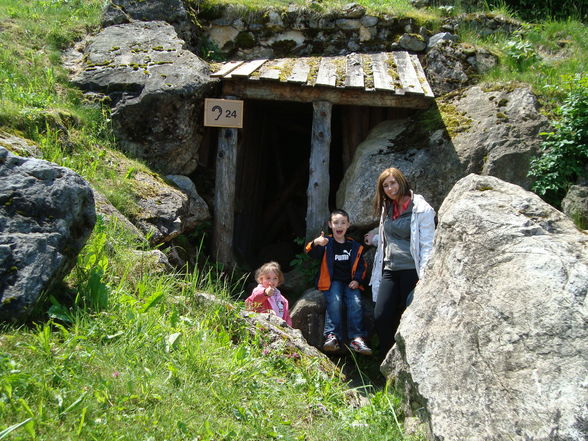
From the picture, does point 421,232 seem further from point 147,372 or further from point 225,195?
point 225,195

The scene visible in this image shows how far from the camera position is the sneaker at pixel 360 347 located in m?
5.19

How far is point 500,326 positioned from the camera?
2797 millimetres

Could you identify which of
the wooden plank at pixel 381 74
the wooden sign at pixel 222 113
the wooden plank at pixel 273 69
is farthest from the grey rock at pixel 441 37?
the wooden sign at pixel 222 113

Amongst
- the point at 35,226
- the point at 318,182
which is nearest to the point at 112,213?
the point at 35,226

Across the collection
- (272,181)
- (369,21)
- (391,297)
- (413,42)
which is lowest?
(391,297)

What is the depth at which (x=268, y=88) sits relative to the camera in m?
6.44

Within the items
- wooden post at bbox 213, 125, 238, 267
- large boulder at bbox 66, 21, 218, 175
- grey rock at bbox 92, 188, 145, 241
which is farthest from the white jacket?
large boulder at bbox 66, 21, 218, 175

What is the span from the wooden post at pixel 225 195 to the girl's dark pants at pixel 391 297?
2.28 meters

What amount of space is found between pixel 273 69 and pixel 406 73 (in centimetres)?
155

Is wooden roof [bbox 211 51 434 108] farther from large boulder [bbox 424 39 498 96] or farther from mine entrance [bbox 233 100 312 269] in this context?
mine entrance [bbox 233 100 312 269]

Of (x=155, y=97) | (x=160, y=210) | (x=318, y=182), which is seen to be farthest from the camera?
(x=318, y=182)

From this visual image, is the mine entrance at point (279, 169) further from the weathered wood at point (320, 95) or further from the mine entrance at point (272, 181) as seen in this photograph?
the weathered wood at point (320, 95)

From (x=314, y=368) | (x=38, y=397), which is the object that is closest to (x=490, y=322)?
(x=314, y=368)

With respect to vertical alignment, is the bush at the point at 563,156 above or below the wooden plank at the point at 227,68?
below
